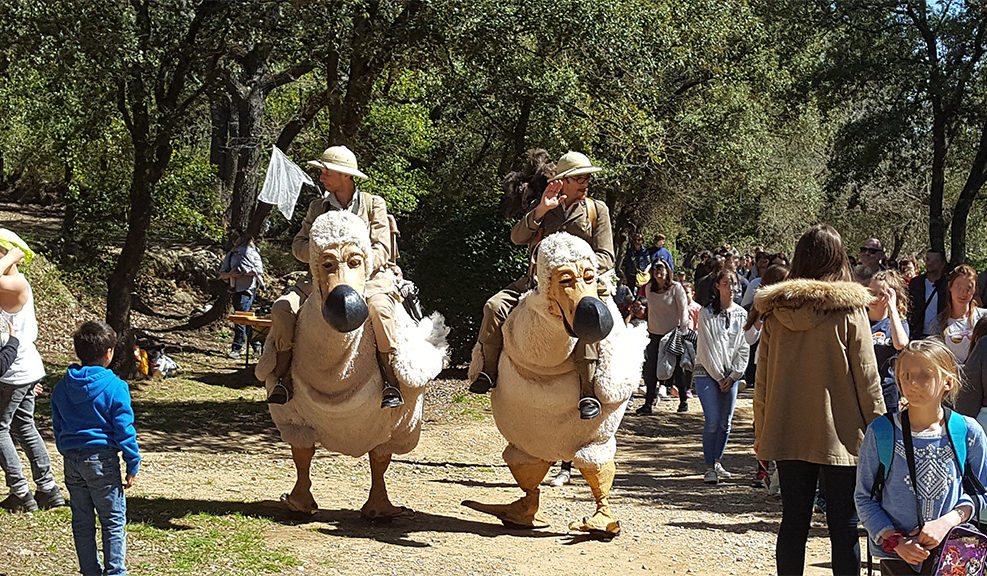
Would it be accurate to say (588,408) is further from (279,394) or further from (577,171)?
(279,394)

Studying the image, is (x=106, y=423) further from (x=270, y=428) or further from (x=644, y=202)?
(x=644, y=202)

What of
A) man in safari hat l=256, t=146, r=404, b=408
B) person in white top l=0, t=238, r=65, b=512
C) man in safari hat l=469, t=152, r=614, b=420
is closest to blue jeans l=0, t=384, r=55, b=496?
person in white top l=0, t=238, r=65, b=512

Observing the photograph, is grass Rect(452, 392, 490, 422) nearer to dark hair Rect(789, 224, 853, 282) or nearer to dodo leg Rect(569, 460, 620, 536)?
dodo leg Rect(569, 460, 620, 536)

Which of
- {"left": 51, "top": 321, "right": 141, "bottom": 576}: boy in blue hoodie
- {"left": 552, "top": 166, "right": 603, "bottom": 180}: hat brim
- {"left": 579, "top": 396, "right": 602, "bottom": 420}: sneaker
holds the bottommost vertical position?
{"left": 51, "top": 321, "right": 141, "bottom": 576}: boy in blue hoodie

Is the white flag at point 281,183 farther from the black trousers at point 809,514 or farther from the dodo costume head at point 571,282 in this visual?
the black trousers at point 809,514

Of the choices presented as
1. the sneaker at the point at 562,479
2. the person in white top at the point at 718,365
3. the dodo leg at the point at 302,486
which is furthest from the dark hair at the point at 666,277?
the dodo leg at the point at 302,486

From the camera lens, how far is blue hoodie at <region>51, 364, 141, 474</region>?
18.1ft

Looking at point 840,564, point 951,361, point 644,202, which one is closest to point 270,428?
point 840,564

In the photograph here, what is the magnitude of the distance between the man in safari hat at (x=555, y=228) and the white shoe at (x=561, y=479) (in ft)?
7.12

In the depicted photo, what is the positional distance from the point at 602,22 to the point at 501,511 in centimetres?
677

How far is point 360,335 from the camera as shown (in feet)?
23.8

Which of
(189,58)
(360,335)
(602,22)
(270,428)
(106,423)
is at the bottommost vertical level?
(270,428)

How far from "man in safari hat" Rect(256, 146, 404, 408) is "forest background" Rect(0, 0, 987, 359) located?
1276mm

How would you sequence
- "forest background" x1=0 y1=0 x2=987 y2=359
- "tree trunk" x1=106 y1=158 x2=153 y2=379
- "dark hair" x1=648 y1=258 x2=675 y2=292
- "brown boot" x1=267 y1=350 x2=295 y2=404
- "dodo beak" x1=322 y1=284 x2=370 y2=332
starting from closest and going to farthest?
"dodo beak" x1=322 y1=284 x2=370 y2=332, "brown boot" x1=267 y1=350 x2=295 y2=404, "forest background" x1=0 y1=0 x2=987 y2=359, "tree trunk" x1=106 y1=158 x2=153 y2=379, "dark hair" x1=648 y1=258 x2=675 y2=292
